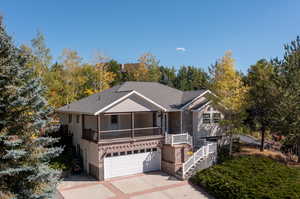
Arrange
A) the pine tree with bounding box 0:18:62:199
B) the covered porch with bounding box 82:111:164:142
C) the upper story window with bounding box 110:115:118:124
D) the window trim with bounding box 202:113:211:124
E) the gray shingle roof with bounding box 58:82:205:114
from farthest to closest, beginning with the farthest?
1. the window trim with bounding box 202:113:211:124
2. the gray shingle roof with bounding box 58:82:205:114
3. the upper story window with bounding box 110:115:118:124
4. the covered porch with bounding box 82:111:164:142
5. the pine tree with bounding box 0:18:62:199

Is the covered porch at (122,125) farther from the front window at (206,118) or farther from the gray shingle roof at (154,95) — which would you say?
the front window at (206,118)

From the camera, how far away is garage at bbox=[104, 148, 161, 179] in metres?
17.2

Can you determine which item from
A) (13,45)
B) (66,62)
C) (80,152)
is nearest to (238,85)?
(80,152)

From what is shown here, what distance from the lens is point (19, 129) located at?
8.99 m

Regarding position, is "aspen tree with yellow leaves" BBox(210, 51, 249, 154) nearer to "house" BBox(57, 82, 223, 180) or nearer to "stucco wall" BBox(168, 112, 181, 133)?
"house" BBox(57, 82, 223, 180)

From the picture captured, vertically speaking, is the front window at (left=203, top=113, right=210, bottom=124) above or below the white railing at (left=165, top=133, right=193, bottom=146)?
above

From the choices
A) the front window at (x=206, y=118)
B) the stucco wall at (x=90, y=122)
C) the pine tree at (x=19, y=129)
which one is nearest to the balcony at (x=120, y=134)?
the stucco wall at (x=90, y=122)

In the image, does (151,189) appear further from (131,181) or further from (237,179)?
(237,179)

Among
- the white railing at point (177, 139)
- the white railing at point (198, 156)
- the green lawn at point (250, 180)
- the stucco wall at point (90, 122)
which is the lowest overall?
the green lawn at point (250, 180)

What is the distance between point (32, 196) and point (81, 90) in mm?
29329

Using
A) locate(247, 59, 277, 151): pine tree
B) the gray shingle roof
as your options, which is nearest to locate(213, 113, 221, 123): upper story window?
the gray shingle roof

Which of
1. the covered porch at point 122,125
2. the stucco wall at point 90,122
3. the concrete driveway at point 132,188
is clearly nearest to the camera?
the concrete driveway at point 132,188

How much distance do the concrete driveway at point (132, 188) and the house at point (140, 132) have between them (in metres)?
0.89

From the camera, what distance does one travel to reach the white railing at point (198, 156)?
17.3 meters
